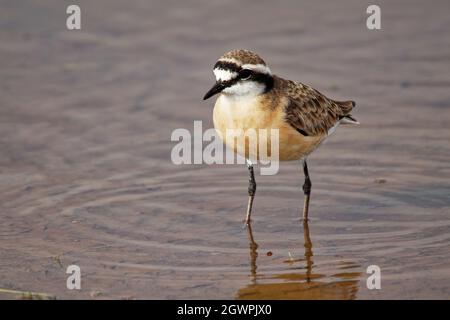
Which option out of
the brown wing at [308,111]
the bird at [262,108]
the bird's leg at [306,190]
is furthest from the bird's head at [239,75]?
the bird's leg at [306,190]

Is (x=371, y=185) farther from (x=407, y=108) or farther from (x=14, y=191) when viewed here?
(x=14, y=191)

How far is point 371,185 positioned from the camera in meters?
11.7

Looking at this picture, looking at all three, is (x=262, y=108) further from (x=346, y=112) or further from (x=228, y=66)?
(x=346, y=112)

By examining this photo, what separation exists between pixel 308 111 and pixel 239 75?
126cm

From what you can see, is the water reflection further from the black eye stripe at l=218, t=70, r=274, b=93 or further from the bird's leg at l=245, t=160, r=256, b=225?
the black eye stripe at l=218, t=70, r=274, b=93

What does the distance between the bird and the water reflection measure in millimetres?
1560

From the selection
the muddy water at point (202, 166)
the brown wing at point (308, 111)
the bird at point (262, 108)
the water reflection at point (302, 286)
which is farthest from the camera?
the brown wing at point (308, 111)

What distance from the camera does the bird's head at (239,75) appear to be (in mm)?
10016

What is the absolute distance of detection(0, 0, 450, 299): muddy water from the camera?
9344mm

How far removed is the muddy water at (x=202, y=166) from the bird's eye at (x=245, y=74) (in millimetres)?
1755

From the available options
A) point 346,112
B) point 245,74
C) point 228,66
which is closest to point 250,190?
point 245,74

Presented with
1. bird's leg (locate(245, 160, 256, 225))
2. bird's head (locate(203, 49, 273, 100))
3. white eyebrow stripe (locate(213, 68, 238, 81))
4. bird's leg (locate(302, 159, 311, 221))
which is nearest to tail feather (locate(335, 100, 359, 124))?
bird's leg (locate(302, 159, 311, 221))

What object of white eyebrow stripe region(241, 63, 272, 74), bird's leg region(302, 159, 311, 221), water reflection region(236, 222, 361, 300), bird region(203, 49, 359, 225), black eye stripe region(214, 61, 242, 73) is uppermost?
white eyebrow stripe region(241, 63, 272, 74)

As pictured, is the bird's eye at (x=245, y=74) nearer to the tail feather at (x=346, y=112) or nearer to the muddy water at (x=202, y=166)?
the muddy water at (x=202, y=166)
